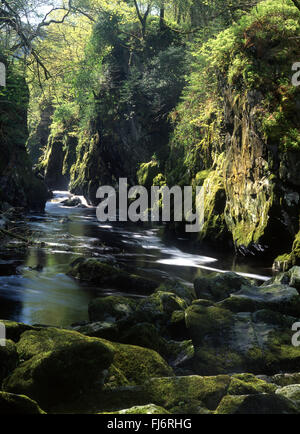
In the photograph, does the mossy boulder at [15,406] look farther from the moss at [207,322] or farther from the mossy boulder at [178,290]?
the mossy boulder at [178,290]

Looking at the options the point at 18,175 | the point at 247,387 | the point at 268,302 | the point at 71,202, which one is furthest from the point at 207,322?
the point at 71,202

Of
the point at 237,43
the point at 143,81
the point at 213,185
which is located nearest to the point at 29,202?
the point at 143,81

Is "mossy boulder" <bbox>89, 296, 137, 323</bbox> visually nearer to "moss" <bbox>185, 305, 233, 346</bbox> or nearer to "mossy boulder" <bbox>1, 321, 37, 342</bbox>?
"moss" <bbox>185, 305, 233, 346</bbox>

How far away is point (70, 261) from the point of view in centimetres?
1278

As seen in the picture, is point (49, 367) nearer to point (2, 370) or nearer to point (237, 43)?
point (2, 370)

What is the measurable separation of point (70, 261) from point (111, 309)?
19.3 feet

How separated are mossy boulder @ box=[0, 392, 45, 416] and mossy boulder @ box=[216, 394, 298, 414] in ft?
5.96

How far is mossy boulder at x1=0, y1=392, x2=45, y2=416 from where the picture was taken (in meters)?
3.44

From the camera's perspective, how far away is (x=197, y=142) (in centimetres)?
2016

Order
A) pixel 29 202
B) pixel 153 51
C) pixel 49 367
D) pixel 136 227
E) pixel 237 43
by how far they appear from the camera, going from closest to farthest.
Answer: pixel 49 367 < pixel 237 43 < pixel 136 227 < pixel 29 202 < pixel 153 51

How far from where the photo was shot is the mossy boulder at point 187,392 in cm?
423

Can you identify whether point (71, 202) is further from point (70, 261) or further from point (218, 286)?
point (218, 286)

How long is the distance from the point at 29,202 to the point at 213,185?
1309 centimetres

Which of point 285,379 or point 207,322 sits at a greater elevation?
point 207,322
